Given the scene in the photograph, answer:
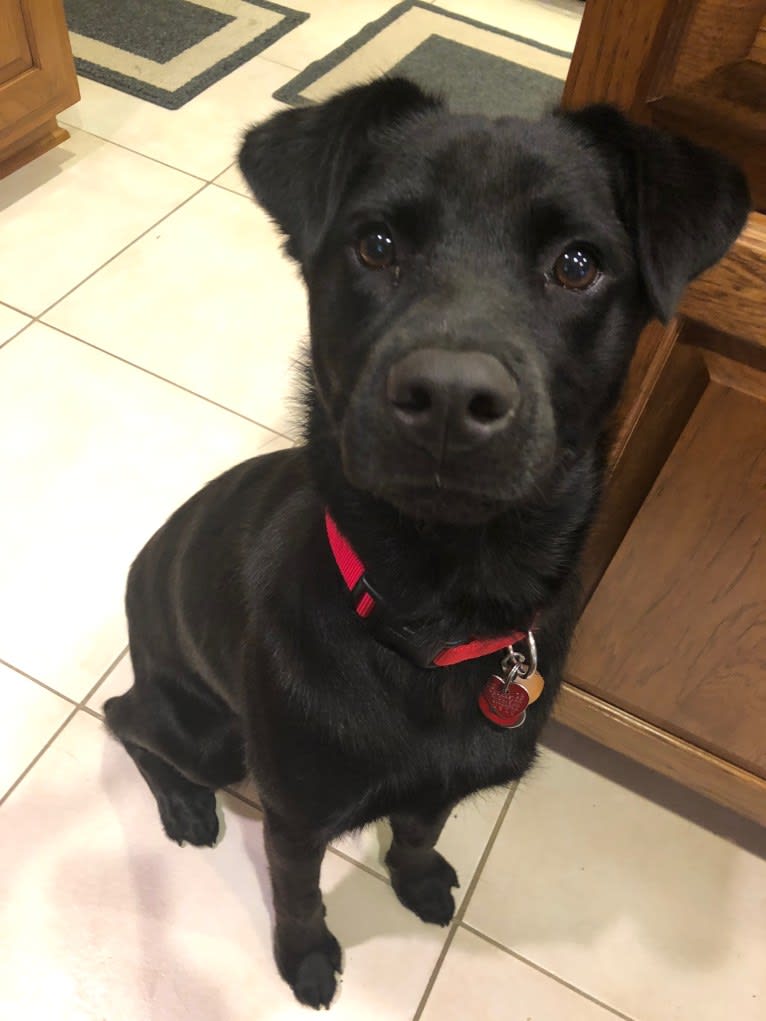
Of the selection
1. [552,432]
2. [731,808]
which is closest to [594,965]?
[731,808]

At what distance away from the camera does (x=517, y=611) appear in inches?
32.0

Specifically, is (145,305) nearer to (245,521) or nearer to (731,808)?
(245,521)

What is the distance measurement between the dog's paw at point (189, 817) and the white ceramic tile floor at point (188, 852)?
0.09 feet

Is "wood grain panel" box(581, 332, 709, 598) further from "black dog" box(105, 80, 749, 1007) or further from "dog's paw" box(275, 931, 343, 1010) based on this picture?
"dog's paw" box(275, 931, 343, 1010)

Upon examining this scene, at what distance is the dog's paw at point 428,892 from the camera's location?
121cm

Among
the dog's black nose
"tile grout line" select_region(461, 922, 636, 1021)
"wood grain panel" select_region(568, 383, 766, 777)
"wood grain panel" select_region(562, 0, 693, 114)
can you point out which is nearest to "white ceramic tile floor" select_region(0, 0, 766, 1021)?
"tile grout line" select_region(461, 922, 636, 1021)

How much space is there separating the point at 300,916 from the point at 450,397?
0.79m

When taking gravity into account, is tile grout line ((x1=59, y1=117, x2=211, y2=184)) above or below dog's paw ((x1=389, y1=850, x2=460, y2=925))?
above

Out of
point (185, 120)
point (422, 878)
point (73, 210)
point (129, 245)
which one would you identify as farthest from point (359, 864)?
point (185, 120)

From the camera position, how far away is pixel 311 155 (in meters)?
0.76

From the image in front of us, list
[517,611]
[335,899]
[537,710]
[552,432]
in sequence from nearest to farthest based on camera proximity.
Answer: [552,432]
[517,611]
[537,710]
[335,899]

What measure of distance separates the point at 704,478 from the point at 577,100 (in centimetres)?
42

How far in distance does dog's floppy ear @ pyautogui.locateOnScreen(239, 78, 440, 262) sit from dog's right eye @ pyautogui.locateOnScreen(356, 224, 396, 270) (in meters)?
0.04

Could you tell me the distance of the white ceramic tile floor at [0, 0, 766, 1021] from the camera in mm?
1163
